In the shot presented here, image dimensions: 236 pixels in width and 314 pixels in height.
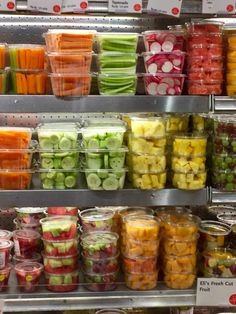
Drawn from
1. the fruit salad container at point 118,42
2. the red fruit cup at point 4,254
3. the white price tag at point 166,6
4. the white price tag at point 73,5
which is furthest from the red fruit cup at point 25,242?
the white price tag at point 166,6

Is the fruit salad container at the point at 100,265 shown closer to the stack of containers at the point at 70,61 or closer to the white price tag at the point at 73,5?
the stack of containers at the point at 70,61

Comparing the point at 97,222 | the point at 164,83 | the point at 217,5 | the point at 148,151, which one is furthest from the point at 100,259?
the point at 217,5

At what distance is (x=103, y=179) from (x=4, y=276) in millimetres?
624

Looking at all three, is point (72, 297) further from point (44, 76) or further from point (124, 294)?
point (44, 76)

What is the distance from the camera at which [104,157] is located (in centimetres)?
219

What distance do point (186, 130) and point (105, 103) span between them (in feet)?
1.63

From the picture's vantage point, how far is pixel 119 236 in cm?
245

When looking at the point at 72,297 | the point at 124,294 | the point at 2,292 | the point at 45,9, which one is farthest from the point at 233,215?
the point at 45,9

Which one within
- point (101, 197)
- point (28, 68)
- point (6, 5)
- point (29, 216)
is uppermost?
point (6, 5)

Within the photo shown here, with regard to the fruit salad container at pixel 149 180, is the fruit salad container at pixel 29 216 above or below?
below

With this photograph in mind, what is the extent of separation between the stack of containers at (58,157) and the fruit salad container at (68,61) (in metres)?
0.26

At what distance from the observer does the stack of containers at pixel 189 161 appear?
2.21m

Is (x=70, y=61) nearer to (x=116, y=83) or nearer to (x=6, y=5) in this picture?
(x=116, y=83)

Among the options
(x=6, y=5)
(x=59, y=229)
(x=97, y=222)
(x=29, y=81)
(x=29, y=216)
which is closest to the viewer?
(x=6, y=5)
